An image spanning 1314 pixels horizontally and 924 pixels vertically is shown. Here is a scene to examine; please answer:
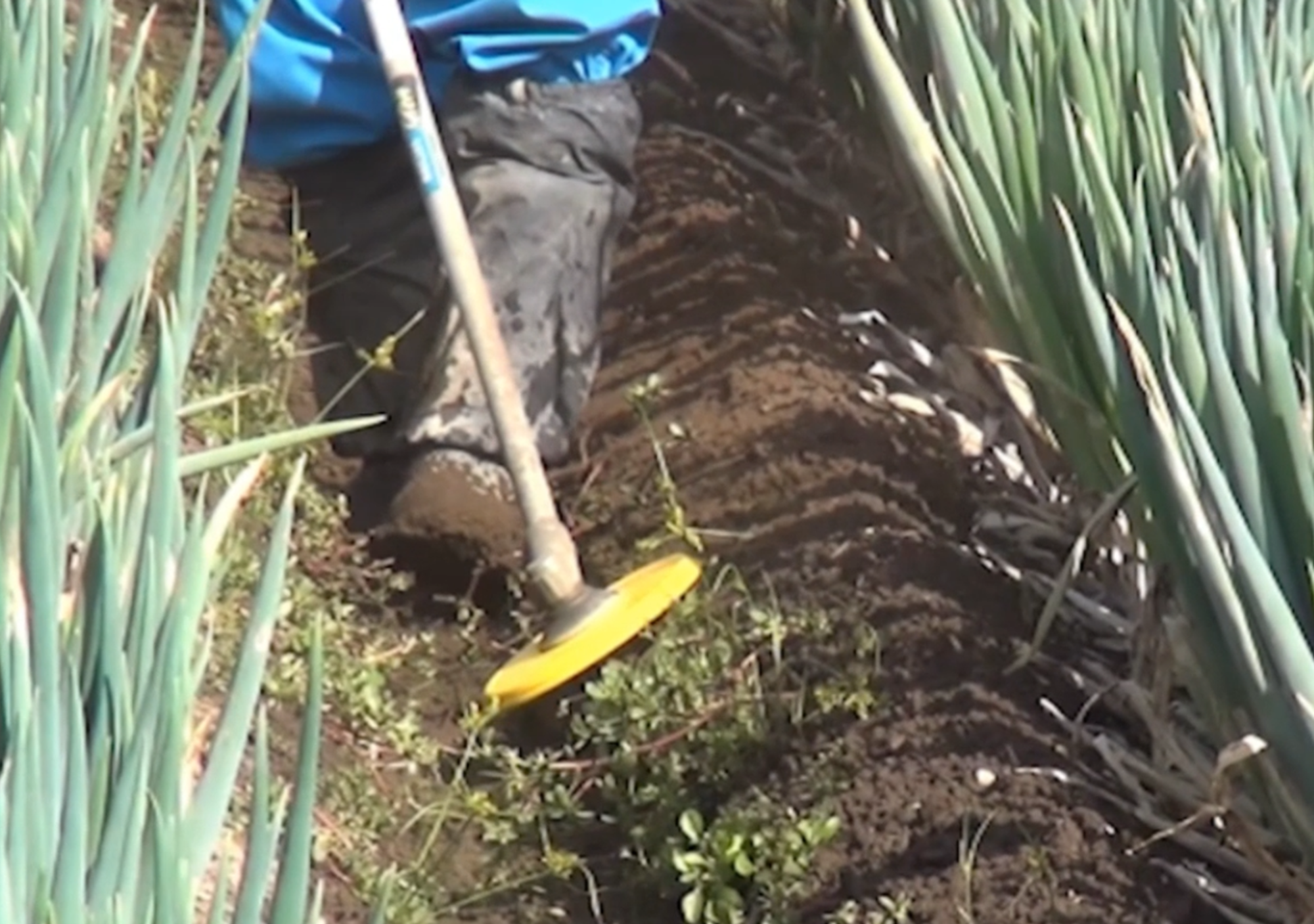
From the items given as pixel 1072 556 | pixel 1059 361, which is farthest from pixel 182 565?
pixel 1059 361

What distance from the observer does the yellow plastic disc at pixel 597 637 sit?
1.89 metres

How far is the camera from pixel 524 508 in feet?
6.56

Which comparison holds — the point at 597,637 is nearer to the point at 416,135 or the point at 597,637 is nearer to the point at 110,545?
the point at 416,135

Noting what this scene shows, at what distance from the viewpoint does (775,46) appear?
2.76 m

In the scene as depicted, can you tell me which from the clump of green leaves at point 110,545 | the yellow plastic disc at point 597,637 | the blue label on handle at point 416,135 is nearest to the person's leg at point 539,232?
the blue label on handle at point 416,135

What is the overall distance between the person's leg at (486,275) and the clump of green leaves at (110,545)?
0.78 metres

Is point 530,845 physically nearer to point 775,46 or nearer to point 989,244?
point 989,244

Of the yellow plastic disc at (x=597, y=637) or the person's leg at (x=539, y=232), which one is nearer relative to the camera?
the yellow plastic disc at (x=597, y=637)

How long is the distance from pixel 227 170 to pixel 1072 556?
54cm

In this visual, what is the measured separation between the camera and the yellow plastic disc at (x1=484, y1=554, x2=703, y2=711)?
6.21 feet

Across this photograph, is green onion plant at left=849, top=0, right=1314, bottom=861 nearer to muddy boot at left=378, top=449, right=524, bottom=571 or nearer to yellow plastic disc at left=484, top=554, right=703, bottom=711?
yellow plastic disc at left=484, top=554, right=703, bottom=711

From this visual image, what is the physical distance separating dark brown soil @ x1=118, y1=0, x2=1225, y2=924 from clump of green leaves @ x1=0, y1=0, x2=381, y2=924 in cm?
50

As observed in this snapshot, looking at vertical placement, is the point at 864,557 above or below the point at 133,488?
below

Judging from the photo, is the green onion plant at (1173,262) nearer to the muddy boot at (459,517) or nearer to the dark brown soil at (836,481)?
the dark brown soil at (836,481)
